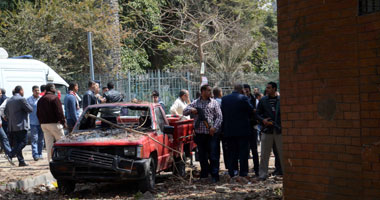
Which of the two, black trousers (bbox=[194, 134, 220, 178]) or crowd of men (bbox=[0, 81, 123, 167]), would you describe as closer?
black trousers (bbox=[194, 134, 220, 178])

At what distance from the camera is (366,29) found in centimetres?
511

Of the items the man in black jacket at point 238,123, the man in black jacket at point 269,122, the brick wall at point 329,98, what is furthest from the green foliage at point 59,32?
the brick wall at point 329,98

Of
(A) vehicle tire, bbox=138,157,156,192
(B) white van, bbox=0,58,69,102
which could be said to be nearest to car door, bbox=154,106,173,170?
(A) vehicle tire, bbox=138,157,156,192

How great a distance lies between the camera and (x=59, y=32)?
76.6 feet

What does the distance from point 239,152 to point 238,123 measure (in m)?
0.62

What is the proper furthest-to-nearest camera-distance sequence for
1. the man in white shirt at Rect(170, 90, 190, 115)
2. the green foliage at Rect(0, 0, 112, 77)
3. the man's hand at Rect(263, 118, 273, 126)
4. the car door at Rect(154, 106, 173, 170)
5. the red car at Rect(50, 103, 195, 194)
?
the green foliage at Rect(0, 0, 112, 77), the man in white shirt at Rect(170, 90, 190, 115), the man's hand at Rect(263, 118, 273, 126), the car door at Rect(154, 106, 173, 170), the red car at Rect(50, 103, 195, 194)

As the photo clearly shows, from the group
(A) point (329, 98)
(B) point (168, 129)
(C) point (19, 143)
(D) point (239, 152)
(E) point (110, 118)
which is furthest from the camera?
(C) point (19, 143)

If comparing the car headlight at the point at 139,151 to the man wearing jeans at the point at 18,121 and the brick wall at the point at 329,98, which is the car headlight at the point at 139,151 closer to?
the brick wall at the point at 329,98

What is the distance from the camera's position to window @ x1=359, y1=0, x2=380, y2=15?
5.08 meters

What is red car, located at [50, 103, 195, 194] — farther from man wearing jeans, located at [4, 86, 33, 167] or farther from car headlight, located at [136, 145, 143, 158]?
man wearing jeans, located at [4, 86, 33, 167]

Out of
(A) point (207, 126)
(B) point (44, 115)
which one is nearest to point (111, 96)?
(B) point (44, 115)

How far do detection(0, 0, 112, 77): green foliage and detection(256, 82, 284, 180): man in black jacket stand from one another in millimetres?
13901

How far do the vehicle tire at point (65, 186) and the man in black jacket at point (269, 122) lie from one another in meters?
3.66

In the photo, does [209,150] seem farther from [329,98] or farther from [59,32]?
[59,32]
